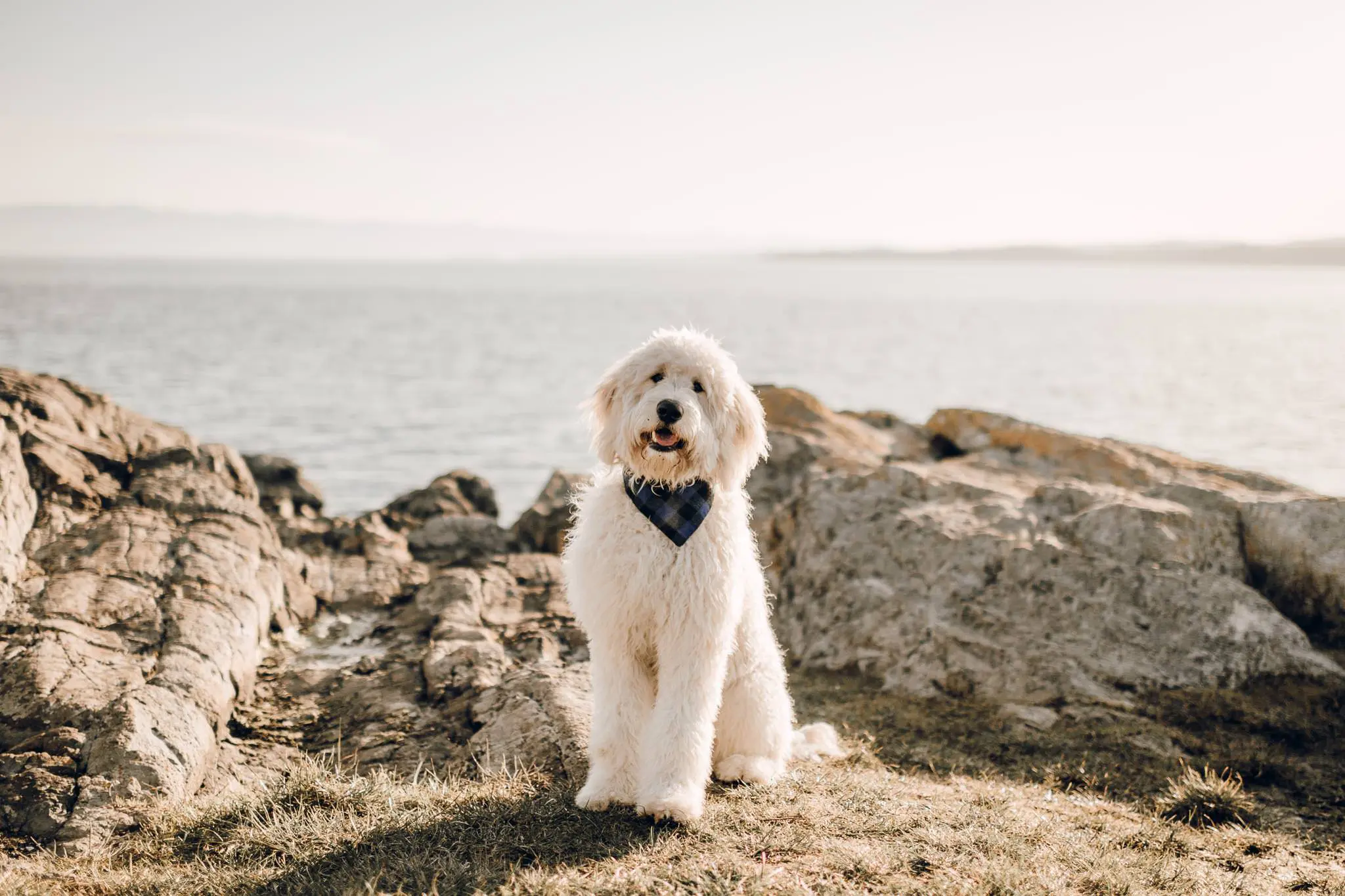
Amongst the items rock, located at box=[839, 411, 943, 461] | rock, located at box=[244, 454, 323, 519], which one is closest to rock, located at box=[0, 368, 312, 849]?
rock, located at box=[244, 454, 323, 519]

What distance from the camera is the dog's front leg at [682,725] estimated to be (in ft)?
16.0

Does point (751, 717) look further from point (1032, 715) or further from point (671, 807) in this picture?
point (1032, 715)

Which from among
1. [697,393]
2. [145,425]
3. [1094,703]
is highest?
[697,393]

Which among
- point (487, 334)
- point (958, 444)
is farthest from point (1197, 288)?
point (958, 444)

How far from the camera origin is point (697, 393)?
5.15 m

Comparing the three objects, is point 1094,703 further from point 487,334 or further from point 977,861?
point 487,334

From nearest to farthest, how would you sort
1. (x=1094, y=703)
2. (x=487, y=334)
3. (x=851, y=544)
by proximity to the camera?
1. (x=1094, y=703)
2. (x=851, y=544)
3. (x=487, y=334)

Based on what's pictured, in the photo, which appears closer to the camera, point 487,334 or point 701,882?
point 701,882

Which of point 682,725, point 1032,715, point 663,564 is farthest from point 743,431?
point 1032,715

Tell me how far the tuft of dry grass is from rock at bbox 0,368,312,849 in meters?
5.89

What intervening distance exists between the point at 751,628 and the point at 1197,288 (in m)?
163

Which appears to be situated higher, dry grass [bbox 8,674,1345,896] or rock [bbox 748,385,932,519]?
rock [bbox 748,385,932,519]

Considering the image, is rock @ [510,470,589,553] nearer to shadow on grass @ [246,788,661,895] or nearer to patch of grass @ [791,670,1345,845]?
patch of grass @ [791,670,1345,845]

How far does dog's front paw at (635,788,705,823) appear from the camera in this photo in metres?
4.80
